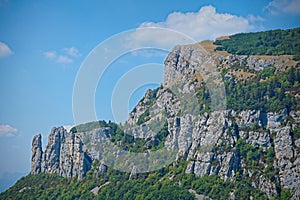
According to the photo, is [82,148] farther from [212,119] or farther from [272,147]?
[272,147]

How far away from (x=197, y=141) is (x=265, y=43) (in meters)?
45.6

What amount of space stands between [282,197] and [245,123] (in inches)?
821

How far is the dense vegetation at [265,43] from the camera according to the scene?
123m

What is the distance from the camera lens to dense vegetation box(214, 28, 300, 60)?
4838 inches

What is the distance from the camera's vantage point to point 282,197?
3317 inches

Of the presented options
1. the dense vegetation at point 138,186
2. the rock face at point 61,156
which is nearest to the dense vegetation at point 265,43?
the dense vegetation at point 138,186

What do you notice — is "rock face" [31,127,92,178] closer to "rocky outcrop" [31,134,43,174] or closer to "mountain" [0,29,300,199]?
"rocky outcrop" [31,134,43,174]

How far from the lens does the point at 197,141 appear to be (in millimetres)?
103500

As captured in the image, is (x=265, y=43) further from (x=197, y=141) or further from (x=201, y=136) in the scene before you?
(x=197, y=141)

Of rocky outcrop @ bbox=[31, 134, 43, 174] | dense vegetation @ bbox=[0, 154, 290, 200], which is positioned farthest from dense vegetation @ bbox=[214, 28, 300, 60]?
rocky outcrop @ bbox=[31, 134, 43, 174]


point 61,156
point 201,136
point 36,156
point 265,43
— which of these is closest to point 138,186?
point 201,136

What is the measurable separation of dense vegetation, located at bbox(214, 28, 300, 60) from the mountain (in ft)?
2.23

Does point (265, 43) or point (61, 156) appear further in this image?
point (265, 43)

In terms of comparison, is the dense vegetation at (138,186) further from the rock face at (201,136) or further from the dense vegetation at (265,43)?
the dense vegetation at (265,43)
